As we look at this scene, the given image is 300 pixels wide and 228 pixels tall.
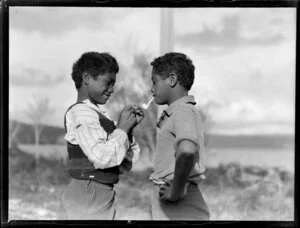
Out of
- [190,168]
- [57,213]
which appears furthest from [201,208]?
[57,213]

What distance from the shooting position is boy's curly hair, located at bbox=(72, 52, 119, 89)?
75.4 inches

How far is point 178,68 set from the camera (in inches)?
72.9

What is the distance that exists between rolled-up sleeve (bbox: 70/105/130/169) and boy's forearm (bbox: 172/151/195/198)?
21cm

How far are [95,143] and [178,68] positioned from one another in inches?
13.8

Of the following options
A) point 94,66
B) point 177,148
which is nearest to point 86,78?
point 94,66

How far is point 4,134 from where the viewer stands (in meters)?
2.13

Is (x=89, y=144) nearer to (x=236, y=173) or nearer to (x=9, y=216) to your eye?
(x=9, y=216)

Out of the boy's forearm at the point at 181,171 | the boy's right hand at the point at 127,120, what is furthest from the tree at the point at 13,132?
the boy's forearm at the point at 181,171

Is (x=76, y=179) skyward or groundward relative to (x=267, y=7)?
groundward

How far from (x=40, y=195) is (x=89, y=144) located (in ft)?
1.67

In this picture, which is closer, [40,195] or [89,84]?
[89,84]

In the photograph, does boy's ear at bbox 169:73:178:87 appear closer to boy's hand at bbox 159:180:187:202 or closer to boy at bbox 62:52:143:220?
boy at bbox 62:52:143:220

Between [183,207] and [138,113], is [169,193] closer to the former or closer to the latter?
[183,207]

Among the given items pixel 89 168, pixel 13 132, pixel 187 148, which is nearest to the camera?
pixel 187 148
